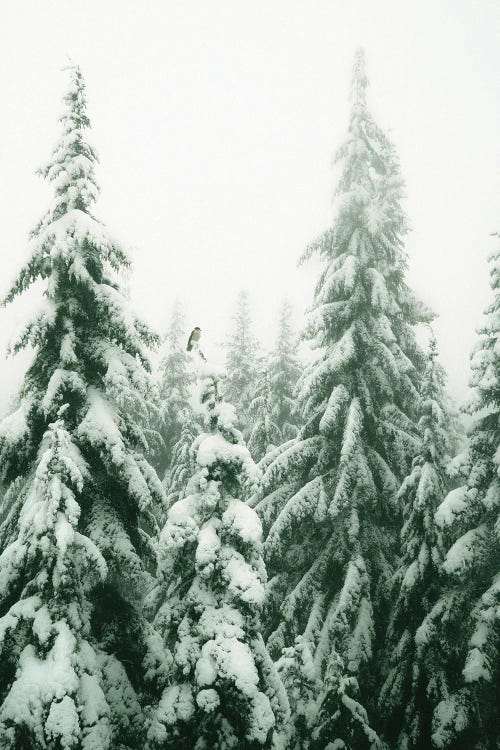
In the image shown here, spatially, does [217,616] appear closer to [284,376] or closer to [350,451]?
[350,451]

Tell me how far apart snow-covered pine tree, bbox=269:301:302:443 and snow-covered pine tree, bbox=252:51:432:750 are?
8.03 metres

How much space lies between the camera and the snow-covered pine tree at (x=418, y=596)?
400 inches

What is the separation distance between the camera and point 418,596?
1061 centimetres

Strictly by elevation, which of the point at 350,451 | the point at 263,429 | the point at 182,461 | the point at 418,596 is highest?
the point at 263,429

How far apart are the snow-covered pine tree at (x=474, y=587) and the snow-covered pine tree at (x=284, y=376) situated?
11228 mm

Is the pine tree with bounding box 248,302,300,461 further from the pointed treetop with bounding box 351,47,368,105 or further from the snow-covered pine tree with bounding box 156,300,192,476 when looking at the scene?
the pointed treetop with bounding box 351,47,368,105

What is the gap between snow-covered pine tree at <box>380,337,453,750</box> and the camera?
10156mm

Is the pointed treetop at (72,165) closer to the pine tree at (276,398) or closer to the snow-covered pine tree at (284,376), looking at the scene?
the pine tree at (276,398)

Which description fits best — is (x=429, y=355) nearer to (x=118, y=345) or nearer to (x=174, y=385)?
(x=118, y=345)

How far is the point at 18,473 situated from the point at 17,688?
11.3 ft

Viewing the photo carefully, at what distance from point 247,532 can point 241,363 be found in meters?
19.6

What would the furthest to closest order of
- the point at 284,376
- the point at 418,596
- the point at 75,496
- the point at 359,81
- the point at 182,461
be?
the point at 284,376, the point at 182,461, the point at 359,81, the point at 418,596, the point at 75,496

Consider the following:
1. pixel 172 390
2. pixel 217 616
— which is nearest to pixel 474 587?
pixel 217 616

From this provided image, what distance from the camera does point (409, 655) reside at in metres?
10.6
